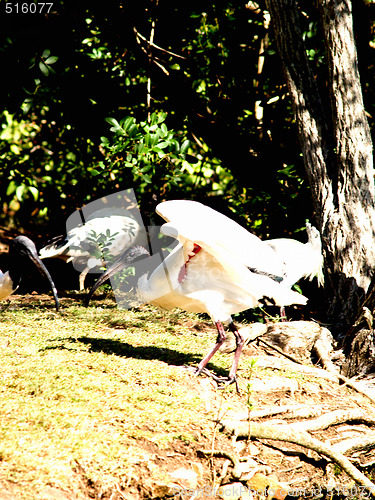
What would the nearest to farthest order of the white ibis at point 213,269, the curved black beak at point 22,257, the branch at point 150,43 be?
the white ibis at point 213,269 < the curved black beak at point 22,257 < the branch at point 150,43

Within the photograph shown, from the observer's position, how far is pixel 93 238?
262 inches

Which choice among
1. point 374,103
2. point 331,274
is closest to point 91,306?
point 331,274

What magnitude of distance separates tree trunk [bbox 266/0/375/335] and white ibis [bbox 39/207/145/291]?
265 cm

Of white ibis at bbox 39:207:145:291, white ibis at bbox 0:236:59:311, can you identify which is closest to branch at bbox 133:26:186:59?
white ibis at bbox 39:207:145:291

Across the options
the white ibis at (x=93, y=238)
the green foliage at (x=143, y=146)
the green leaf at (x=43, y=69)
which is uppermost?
the green leaf at (x=43, y=69)

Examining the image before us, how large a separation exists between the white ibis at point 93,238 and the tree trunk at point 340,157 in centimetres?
265

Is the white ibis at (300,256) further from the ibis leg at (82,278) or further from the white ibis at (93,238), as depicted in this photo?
the ibis leg at (82,278)

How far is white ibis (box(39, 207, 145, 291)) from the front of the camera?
6.86 metres

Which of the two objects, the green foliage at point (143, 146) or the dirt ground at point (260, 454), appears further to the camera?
the green foliage at point (143, 146)

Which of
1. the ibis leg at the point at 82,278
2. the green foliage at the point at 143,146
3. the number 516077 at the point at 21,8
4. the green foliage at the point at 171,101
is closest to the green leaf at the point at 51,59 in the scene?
the green foliage at the point at 171,101

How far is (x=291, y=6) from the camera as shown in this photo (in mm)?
5426

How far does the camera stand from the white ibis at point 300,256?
5691 mm

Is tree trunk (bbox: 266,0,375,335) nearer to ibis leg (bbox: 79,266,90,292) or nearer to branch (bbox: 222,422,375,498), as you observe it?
branch (bbox: 222,422,375,498)

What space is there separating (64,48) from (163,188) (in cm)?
241
